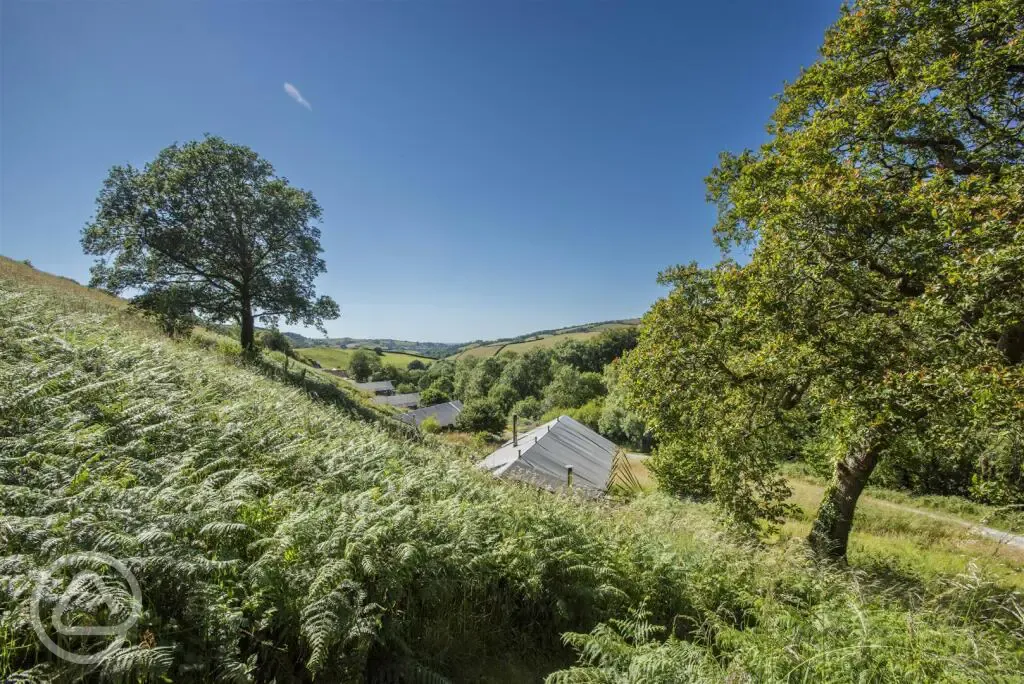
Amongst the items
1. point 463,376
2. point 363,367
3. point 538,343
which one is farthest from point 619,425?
point 363,367

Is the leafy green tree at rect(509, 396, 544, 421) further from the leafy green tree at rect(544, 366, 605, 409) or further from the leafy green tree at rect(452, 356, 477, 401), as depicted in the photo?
the leafy green tree at rect(452, 356, 477, 401)

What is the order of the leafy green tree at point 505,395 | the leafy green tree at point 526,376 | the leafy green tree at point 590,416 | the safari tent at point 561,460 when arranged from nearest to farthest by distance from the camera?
1. the safari tent at point 561,460
2. the leafy green tree at point 590,416
3. the leafy green tree at point 505,395
4. the leafy green tree at point 526,376

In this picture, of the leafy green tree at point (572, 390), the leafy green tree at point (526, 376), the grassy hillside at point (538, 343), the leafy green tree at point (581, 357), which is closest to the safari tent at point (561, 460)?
the leafy green tree at point (572, 390)

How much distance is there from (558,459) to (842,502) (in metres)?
11.4

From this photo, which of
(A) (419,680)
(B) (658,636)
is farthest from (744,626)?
(A) (419,680)

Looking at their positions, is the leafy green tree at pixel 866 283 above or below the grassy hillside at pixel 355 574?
above

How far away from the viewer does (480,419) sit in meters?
47.1

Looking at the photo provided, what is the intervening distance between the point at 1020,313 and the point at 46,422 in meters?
13.4

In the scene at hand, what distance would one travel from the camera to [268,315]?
24.5 m

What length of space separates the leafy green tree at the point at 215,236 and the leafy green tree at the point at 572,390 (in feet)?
155

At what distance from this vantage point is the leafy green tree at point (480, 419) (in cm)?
4684

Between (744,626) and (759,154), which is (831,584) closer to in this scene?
(744,626)

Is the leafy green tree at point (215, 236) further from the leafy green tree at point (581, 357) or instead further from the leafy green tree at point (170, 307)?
the leafy green tree at point (581, 357)

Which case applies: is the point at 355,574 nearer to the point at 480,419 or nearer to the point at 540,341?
the point at 480,419
